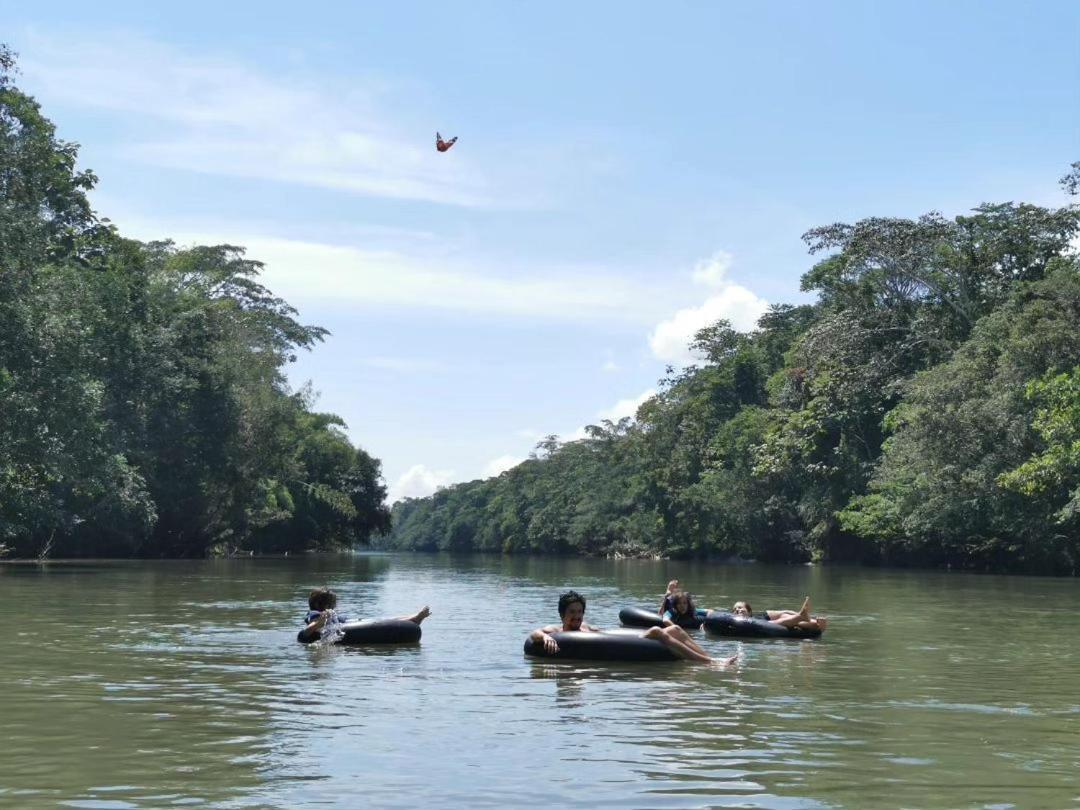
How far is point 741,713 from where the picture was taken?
44.1 feet

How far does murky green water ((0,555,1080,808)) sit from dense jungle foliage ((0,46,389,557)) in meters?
17.8

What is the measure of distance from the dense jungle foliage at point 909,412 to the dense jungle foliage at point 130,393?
2684 cm

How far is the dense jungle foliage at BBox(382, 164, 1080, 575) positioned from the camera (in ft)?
157

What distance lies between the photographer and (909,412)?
52438 millimetres

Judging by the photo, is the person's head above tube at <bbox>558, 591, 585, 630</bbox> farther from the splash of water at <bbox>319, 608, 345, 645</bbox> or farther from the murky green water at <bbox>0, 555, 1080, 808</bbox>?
the splash of water at <bbox>319, 608, 345, 645</bbox>

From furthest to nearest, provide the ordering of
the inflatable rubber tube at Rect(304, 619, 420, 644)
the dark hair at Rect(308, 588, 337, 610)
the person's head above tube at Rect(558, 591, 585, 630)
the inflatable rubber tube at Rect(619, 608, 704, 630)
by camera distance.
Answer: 1. the inflatable rubber tube at Rect(619, 608, 704, 630)
2. the dark hair at Rect(308, 588, 337, 610)
3. the inflatable rubber tube at Rect(304, 619, 420, 644)
4. the person's head above tube at Rect(558, 591, 585, 630)

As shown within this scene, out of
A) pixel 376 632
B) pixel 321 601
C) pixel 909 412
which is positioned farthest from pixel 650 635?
pixel 909 412

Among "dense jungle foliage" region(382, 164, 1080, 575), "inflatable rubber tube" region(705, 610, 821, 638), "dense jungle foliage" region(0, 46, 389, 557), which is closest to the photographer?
"inflatable rubber tube" region(705, 610, 821, 638)

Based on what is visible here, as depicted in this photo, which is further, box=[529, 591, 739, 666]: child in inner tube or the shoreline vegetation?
the shoreline vegetation

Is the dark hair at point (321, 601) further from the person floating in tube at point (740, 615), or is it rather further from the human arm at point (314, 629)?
the person floating in tube at point (740, 615)

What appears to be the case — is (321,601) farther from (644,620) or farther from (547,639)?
(644,620)

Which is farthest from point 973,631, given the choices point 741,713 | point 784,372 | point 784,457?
point 784,372

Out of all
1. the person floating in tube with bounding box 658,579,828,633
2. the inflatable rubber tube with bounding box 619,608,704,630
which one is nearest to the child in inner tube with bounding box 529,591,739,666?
the inflatable rubber tube with bounding box 619,608,704,630

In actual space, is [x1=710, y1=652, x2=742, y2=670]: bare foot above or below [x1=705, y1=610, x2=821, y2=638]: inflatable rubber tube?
below
